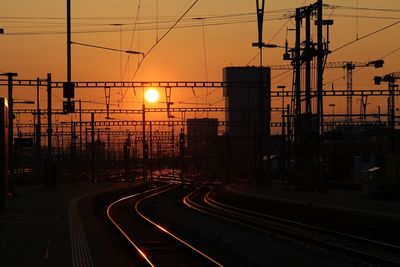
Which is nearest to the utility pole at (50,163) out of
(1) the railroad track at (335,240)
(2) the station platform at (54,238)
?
(2) the station platform at (54,238)

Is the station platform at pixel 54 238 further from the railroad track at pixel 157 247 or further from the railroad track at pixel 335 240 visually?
the railroad track at pixel 335 240

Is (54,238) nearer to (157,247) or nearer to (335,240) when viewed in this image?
(157,247)

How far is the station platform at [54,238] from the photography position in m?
17.4

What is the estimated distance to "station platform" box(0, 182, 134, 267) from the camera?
57.0 feet

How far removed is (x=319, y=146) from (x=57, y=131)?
237ft

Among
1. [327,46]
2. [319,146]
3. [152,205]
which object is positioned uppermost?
[327,46]

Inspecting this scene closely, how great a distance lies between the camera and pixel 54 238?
22594mm

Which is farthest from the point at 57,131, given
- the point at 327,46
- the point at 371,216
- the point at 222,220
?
the point at 371,216

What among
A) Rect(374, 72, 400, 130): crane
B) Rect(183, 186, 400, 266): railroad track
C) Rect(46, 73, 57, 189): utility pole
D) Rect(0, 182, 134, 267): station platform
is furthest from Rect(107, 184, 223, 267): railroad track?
Rect(374, 72, 400, 130): crane

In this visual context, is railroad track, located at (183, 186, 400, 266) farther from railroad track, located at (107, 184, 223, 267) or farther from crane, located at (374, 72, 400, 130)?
crane, located at (374, 72, 400, 130)

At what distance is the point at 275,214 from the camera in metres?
38.5

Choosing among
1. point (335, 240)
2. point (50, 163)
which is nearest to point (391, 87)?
point (50, 163)

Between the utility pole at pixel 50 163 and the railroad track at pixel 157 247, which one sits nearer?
the railroad track at pixel 157 247

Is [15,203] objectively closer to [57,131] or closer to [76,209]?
[76,209]
